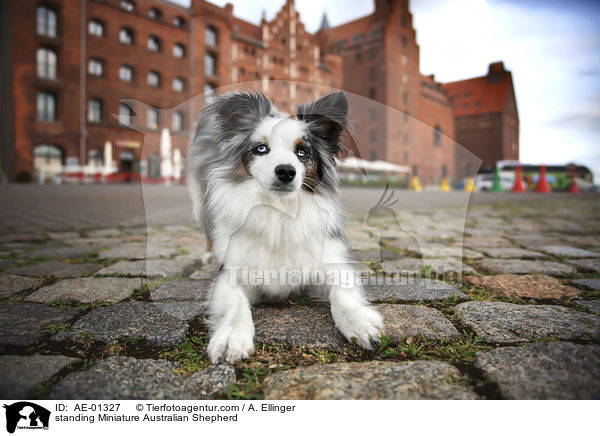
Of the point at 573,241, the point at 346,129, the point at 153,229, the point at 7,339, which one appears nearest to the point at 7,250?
the point at 153,229

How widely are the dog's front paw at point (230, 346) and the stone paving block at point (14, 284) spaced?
5.27 ft

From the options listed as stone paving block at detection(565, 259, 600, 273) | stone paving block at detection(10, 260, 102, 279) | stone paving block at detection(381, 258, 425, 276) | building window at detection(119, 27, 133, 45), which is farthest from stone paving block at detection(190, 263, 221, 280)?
building window at detection(119, 27, 133, 45)

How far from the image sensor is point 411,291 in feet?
8.11

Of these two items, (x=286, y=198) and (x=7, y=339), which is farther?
(x=286, y=198)

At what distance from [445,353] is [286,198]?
3.39 ft

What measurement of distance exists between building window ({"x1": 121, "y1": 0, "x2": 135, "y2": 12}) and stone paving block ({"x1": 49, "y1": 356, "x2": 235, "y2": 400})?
33940mm

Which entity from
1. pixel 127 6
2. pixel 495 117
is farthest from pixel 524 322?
pixel 127 6

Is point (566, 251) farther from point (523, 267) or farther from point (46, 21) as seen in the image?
point (46, 21)

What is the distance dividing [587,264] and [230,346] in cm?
326

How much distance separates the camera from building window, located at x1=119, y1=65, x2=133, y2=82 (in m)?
29.7

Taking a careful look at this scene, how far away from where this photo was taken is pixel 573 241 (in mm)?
4613

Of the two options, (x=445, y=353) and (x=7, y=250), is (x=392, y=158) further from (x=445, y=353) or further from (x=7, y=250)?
(x=7, y=250)
